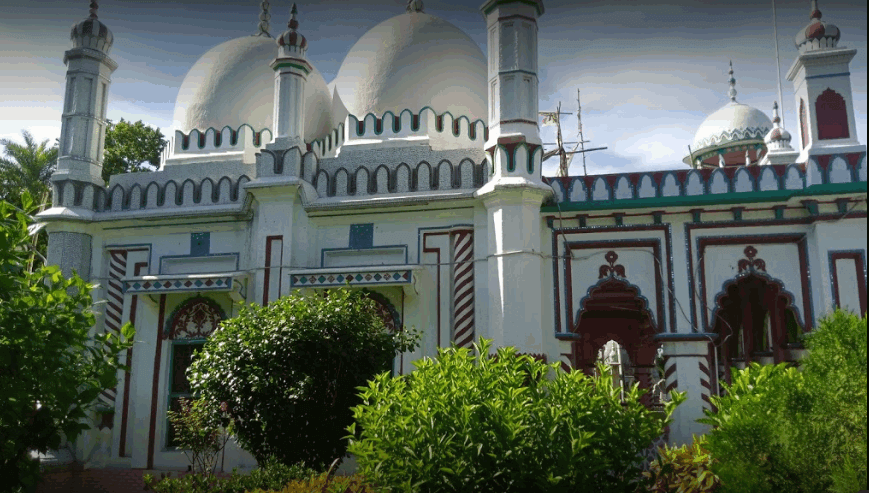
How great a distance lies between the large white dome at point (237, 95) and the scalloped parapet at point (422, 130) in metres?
1.74

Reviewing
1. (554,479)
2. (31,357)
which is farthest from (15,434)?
(554,479)

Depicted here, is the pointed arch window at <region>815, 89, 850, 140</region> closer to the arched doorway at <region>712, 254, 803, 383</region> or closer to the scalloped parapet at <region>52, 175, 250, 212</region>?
the arched doorway at <region>712, 254, 803, 383</region>

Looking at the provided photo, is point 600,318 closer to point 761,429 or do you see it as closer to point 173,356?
point 173,356

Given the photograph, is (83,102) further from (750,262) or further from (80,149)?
(750,262)

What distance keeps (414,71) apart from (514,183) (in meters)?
3.57

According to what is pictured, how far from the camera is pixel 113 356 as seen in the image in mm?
6234

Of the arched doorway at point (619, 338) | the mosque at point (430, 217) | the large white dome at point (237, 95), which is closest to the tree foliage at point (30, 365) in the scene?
the mosque at point (430, 217)

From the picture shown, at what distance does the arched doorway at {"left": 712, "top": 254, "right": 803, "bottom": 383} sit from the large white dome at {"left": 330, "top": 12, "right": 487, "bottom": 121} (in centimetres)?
553

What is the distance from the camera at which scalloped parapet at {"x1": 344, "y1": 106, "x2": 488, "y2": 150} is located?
12.0 metres

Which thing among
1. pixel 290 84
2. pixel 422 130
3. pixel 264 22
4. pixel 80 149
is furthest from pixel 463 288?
pixel 264 22

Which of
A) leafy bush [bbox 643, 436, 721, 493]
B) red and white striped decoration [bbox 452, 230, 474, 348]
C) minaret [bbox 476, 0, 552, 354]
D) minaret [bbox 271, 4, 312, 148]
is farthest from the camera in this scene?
minaret [bbox 271, 4, 312, 148]

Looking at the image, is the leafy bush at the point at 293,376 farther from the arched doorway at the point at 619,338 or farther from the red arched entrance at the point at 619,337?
the red arched entrance at the point at 619,337

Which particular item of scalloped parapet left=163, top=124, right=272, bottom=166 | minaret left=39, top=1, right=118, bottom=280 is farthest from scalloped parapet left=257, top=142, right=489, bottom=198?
minaret left=39, top=1, right=118, bottom=280

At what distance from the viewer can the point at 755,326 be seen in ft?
45.2
